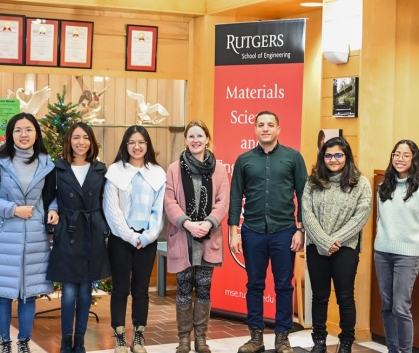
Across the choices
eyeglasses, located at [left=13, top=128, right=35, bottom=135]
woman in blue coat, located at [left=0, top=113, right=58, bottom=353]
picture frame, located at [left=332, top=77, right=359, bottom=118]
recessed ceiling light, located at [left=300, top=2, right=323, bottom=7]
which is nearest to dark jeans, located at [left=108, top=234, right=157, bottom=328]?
woman in blue coat, located at [left=0, top=113, right=58, bottom=353]

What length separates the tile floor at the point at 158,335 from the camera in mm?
5574

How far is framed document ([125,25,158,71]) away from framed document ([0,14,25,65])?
0.93 metres

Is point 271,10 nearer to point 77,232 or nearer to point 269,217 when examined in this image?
point 269,217

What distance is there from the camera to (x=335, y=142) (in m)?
5.05

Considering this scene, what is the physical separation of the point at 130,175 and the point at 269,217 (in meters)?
0.91

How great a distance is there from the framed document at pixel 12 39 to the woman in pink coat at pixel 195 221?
2252mm

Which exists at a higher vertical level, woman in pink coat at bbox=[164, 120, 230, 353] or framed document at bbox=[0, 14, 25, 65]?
framed document at bbox=[0, 14, 25, 65]

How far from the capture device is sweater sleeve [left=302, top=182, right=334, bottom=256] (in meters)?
4.93

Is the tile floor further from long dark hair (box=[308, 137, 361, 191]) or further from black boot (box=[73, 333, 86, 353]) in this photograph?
long dark hair (box=[308, 137, 361, 191])

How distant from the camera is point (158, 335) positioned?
5.92 meters

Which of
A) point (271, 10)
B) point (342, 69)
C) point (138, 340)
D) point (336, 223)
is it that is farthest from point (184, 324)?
point (271, 10)

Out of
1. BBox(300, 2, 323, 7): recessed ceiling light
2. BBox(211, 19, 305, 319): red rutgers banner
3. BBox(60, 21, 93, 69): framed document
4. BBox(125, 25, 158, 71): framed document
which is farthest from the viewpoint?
BBox(125, 25, 158, 71): framed document

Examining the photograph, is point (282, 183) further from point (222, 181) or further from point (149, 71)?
point (149, 71)

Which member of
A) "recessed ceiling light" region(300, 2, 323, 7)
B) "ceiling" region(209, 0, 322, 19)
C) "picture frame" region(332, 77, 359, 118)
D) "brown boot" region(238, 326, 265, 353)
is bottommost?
"brown boot" region(238, 326, 265, 353)
